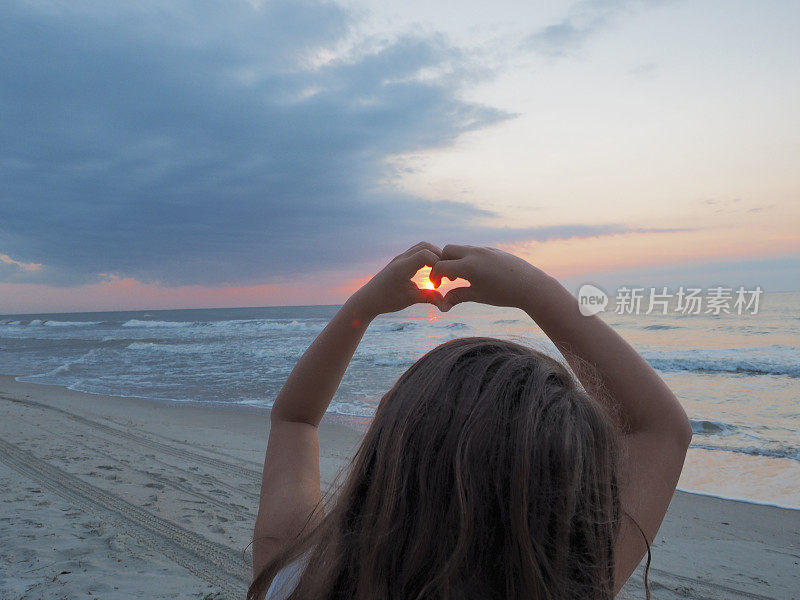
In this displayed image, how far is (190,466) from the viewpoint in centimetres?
653

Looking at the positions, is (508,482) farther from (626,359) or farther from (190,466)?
(190,466)

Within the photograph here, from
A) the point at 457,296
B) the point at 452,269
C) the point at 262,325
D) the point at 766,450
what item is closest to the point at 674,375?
the point at 766,450

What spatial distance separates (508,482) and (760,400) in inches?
480

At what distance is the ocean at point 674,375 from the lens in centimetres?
679

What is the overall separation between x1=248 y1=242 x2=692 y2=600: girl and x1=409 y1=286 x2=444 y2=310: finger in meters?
0.07

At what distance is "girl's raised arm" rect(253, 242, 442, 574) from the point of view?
1123 millimetres

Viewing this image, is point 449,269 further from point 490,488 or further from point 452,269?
point 490,488

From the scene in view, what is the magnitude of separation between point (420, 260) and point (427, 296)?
0.09 m

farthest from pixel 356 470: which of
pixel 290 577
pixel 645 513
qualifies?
pixel 645 513

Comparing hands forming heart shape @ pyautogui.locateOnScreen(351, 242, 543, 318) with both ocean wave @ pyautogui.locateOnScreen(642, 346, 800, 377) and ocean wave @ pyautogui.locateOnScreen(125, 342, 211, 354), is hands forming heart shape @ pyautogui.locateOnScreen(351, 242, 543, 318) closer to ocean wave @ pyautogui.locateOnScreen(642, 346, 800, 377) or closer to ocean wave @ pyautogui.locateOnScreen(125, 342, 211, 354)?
ocean wave @ pyautogui.locateOnScreen(642, 346, 800, 377)

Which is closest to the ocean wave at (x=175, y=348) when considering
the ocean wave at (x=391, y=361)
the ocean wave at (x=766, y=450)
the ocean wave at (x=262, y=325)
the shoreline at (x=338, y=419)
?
the shoreline at (x=338, y=419)

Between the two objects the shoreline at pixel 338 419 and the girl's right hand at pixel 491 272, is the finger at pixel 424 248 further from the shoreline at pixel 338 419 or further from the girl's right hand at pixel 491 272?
the shoreline at pixel 338 419

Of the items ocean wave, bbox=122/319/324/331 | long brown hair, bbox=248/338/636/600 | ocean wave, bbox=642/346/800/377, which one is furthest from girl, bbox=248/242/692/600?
ocean wave, bbox=122/319/324/331

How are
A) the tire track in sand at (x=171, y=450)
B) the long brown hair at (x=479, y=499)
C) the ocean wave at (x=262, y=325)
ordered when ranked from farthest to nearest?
the ocean wave at (x=262, y=325)
the tire track in sand at (x=171, y=450)
the long brown hair at (x=479, y=499)
